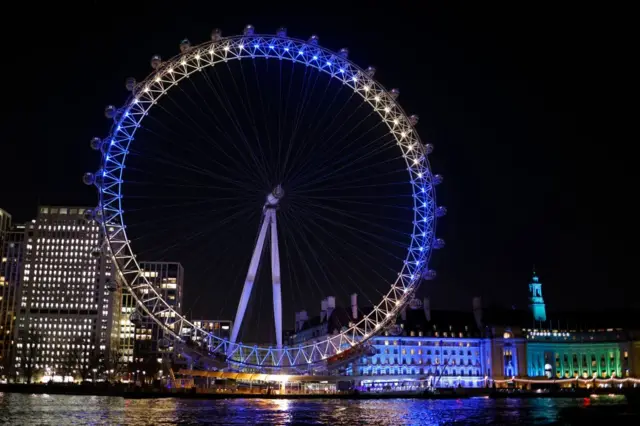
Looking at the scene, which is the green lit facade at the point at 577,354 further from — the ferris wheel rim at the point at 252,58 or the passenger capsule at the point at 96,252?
the passenger capsule at the point at 96,252

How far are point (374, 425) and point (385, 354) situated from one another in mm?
84236

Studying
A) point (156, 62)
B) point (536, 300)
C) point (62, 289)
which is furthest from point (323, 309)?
point (156, 62)

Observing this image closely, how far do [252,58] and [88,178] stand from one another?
1315 cm

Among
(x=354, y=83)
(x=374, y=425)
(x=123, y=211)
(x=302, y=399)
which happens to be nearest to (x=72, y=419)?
(x=123, y=211)

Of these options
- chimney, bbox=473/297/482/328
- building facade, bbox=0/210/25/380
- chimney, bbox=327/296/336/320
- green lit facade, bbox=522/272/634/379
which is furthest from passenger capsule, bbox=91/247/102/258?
building facade, bbox=0/210/25/380

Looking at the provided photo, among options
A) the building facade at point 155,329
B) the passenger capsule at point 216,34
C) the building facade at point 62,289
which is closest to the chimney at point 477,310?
the building facade at point 155,329

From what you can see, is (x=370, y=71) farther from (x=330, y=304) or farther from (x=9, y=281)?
(x=9, y=281)

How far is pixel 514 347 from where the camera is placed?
132 meters

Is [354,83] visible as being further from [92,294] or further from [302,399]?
[92,294]

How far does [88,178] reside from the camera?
4919cm

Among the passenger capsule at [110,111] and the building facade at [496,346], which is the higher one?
the passenger capsule at [110,111]

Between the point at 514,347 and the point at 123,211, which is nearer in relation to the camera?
the point at 123,211

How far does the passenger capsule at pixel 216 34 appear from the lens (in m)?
50.1

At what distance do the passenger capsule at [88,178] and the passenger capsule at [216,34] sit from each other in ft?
38.7
